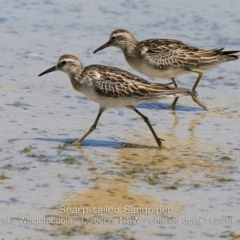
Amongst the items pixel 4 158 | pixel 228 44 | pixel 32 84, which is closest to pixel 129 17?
pixel 228 44

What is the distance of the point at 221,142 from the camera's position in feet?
40.7

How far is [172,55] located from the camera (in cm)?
1496

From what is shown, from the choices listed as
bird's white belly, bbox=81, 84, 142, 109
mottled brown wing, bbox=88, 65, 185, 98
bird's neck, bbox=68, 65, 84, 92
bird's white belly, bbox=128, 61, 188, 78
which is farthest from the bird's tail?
bird's neck, bbox=68, 65, 84, 92

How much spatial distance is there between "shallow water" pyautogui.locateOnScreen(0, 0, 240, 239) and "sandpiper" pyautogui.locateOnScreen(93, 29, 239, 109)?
0.53 metres

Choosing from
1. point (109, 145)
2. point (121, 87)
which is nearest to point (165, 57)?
point (121, 87)

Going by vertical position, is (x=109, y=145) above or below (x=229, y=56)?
below

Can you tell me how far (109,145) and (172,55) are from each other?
340 centimetres

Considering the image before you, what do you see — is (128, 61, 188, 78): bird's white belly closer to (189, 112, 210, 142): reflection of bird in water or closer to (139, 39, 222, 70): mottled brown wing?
(139, 39, 222, 70): mottled brown wing

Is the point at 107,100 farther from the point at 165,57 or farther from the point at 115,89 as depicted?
the point at 165,57

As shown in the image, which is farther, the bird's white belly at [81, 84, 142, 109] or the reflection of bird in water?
the reflection of bird in water

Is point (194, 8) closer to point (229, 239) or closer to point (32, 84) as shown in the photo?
point (32, 84)

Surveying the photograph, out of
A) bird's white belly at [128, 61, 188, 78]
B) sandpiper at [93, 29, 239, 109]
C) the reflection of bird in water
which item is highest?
sandpiper at [93, 29, 239, 109]

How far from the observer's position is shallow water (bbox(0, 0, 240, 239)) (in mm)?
9117

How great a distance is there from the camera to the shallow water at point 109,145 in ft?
29.9
